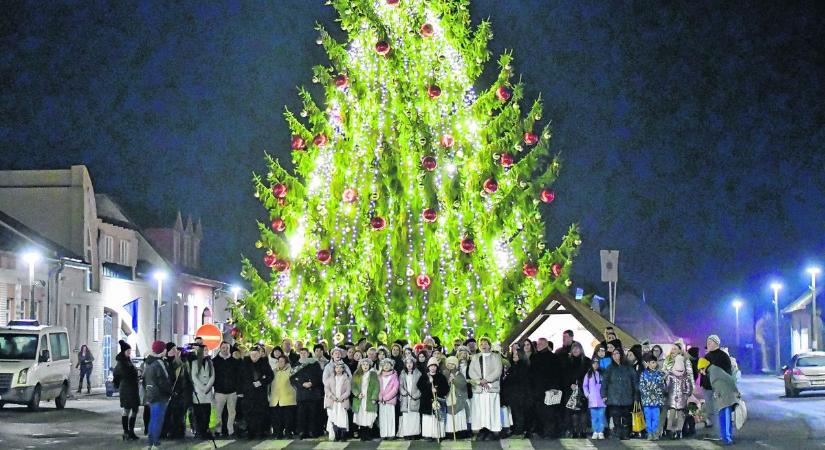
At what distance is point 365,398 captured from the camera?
89.8ft

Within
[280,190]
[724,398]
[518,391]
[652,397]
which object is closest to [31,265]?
[280,190]

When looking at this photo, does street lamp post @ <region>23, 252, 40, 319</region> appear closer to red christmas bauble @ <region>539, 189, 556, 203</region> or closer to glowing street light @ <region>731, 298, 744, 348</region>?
red christmas bauble @ <region>539, 189, 556, 203</region>

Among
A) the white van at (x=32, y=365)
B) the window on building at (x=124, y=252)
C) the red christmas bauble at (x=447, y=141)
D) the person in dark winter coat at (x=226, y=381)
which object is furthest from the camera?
the window on building at (x=124, y=252)

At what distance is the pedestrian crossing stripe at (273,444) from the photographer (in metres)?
25.1

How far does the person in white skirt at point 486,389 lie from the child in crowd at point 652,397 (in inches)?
112

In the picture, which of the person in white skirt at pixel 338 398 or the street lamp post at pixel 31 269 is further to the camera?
the street lamp post at pixel 31 269

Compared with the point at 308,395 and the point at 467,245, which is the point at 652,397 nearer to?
the point at 308,395

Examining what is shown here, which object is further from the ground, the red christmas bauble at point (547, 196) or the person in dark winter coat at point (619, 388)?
the red christmas bauble at point (547, 196)

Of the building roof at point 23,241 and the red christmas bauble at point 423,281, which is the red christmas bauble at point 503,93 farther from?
the building roof at point 23,241

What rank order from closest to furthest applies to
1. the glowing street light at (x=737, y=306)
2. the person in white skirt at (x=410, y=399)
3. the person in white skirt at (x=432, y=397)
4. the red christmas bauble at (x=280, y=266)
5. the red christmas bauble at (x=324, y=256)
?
the person in white skirt at (x=432, y=397) → the person in white skirt at (x=410, y=399) → the red christmas bauble at (x=324, y=256) → the red christmas bauble at (x=280, y=266) → the glowing street light at (x=737, y=306)

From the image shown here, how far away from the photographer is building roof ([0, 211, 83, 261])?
51025 mm

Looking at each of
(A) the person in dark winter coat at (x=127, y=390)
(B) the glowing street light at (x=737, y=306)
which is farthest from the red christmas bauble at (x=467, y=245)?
(B) the glowing street light at (x=737, y=306)

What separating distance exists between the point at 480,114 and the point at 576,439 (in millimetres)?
12847

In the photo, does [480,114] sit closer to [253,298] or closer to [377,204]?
[377,204]
